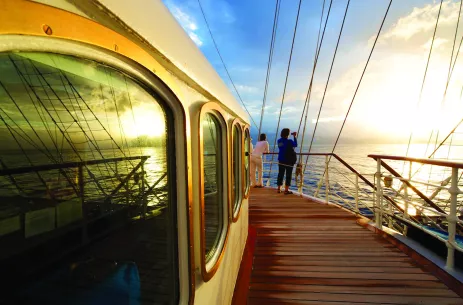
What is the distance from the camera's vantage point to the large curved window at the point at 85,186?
0.79m

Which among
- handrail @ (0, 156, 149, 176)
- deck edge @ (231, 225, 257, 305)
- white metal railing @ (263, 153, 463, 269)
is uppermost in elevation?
handrail @ (0, 156, 149, 176)

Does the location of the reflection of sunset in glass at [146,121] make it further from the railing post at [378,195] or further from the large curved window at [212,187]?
the railing post at [378,195]

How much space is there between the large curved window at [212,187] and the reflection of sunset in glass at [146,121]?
520mm

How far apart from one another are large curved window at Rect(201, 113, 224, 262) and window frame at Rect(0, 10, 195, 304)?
421 mm

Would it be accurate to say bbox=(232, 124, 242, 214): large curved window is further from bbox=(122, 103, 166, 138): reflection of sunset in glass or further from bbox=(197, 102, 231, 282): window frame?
bbox=(122, 103, 166, 138): reflection of sunset in glass

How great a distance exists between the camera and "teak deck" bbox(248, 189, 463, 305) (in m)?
2.19

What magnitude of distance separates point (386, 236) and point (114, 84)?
12.5ft

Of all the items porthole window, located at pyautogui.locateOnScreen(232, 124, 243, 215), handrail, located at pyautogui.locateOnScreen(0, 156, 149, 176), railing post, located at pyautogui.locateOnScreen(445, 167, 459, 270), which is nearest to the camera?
handrail, located at pyautogui.locateOnScreen(0, 156, 149, 176)

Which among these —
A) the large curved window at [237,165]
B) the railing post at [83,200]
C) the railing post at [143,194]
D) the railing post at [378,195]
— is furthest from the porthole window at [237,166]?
the railing post at [378,195]

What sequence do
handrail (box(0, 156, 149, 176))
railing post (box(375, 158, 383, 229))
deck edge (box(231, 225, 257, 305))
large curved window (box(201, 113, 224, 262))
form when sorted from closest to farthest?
handrail (box(0, 156, 149, 176))
large curved window (box(201, 113, 224, 262))
deck edge (box(231, 225, 257, 305))
railing post (box(375, 158, 383, 229))

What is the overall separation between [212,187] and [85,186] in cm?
74

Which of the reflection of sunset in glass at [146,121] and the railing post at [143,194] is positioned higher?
the reflection of sunset in glass at [146,121]

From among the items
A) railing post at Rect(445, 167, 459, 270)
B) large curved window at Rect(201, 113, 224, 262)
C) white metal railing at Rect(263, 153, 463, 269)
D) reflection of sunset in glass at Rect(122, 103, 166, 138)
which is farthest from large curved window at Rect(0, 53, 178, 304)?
railing post at Rect(445, 167, 459, 270)

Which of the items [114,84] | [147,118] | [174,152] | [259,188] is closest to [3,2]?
[114,84]
